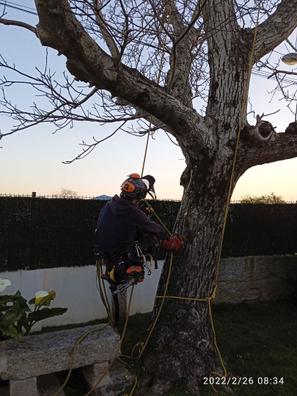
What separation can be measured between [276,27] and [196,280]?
3.19 meters

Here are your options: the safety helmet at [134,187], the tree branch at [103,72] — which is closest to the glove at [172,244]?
the safety helmet at [134,187]

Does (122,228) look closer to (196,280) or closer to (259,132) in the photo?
(196,280)

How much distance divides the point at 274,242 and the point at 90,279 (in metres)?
4.36

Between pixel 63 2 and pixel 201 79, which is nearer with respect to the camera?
pixel 63 2

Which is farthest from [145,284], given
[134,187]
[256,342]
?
[134,187]

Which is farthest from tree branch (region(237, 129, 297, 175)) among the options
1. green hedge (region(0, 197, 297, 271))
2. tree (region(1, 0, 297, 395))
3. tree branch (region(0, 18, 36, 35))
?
green hedge (region(0, 197, 297, 271))

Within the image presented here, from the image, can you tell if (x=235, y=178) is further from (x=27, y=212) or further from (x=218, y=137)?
(x=27, y=212)

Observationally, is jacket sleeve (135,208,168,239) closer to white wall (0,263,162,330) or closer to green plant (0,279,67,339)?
green plant (0,279,67,339)

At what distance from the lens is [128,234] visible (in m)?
4.96

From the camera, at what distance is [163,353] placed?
5230 millimetres

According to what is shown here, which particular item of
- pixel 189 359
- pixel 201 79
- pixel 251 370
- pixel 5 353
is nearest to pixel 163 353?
pixel 189 359

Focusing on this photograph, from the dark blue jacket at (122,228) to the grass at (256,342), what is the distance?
1.57 metres

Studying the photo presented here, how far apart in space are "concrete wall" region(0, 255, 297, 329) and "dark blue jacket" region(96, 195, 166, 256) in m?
2.22

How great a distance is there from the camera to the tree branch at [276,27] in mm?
5828
